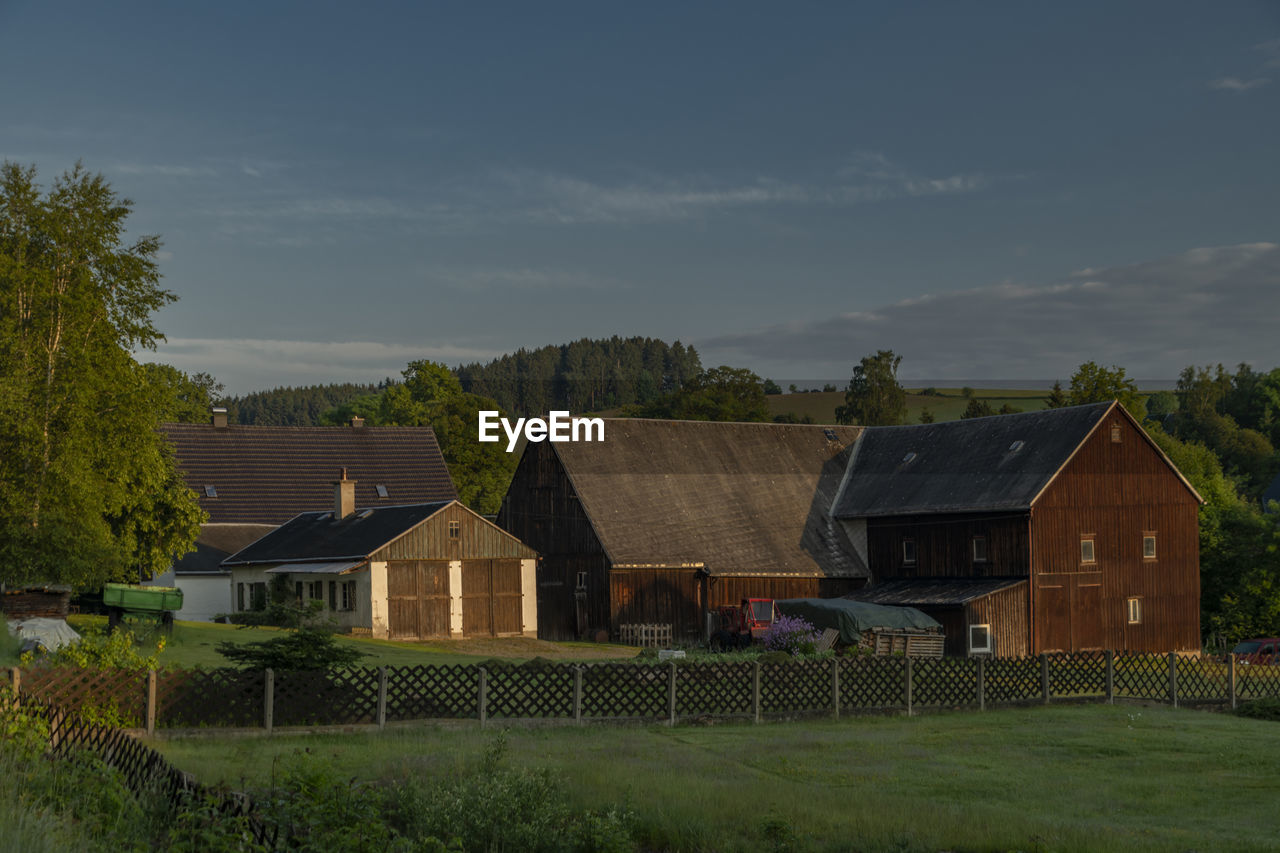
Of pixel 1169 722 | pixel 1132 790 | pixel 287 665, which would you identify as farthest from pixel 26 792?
pixel 1169 722

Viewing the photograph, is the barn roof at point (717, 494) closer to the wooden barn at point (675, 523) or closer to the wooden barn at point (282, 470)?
the wooden barn at point (675, 523)

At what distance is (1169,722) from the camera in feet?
84.5

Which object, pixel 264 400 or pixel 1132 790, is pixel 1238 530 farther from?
pixel 264 400

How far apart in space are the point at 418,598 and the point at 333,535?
6554mm

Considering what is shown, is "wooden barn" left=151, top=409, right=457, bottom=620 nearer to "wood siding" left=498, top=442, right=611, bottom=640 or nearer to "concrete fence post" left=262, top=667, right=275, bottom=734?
"wood siding" left=498, top=442, right=611, bottom=640

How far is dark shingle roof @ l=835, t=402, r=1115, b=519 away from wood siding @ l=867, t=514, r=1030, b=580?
1.83 feet

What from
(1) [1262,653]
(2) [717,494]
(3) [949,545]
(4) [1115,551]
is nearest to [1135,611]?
(4) [1115,551]

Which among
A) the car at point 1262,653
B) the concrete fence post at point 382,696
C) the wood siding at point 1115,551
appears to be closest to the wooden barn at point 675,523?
the wood siding at point 1115,551

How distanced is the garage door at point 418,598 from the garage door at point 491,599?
0.94m

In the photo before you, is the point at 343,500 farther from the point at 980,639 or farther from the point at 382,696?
the point at 382,696

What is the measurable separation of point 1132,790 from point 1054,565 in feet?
104

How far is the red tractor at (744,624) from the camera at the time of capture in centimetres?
4375

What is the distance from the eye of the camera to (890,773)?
18.4 m

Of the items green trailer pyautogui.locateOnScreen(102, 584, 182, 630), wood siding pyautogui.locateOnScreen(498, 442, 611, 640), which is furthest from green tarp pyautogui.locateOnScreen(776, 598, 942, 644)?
green trailer pyautogui.locateOnScreen(102, 584, 182, 630)
